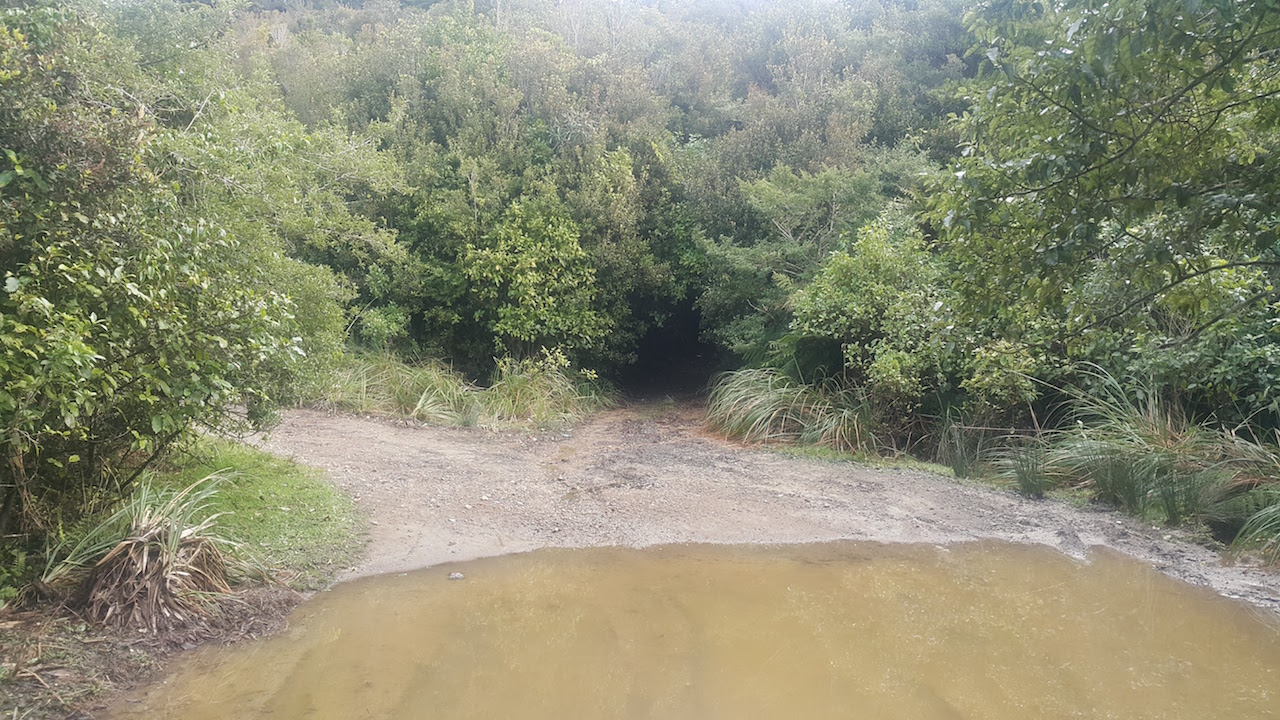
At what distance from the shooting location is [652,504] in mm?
7328

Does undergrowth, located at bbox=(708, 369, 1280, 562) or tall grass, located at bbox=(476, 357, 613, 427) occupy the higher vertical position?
undergrowth, located at bbox=(708, 369, 1280, 562)

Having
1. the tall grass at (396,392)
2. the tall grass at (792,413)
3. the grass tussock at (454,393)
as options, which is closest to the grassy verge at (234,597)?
the tall grass at (396,392)

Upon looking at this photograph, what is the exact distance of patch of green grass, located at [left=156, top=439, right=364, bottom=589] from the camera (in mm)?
5527

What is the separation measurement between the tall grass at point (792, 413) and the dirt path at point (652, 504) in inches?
30.2

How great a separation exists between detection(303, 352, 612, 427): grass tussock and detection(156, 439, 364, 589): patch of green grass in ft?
11.6

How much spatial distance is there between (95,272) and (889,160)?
11.8 metres

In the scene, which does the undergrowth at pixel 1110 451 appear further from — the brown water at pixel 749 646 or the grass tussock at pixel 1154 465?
the brown water at pixel 749 646

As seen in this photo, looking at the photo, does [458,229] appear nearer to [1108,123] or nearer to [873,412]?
[873,412]

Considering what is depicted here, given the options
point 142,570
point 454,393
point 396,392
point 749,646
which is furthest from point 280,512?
point 454,393

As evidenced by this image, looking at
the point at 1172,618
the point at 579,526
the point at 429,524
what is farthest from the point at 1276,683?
the point at 429,524

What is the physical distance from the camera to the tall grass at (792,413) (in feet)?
33.1

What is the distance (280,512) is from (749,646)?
3.84 m

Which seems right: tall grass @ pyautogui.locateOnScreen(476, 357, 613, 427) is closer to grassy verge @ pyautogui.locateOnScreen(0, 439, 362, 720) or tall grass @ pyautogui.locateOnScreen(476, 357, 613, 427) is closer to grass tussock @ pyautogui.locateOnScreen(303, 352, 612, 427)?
grass tussock @ pyautogui.locateOnScreen(303, 352, 612, 427)

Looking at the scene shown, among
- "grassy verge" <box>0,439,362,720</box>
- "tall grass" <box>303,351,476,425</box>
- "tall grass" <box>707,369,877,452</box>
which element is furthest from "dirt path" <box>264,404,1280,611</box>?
"tall grass" <box>303,351,476,425</box>
